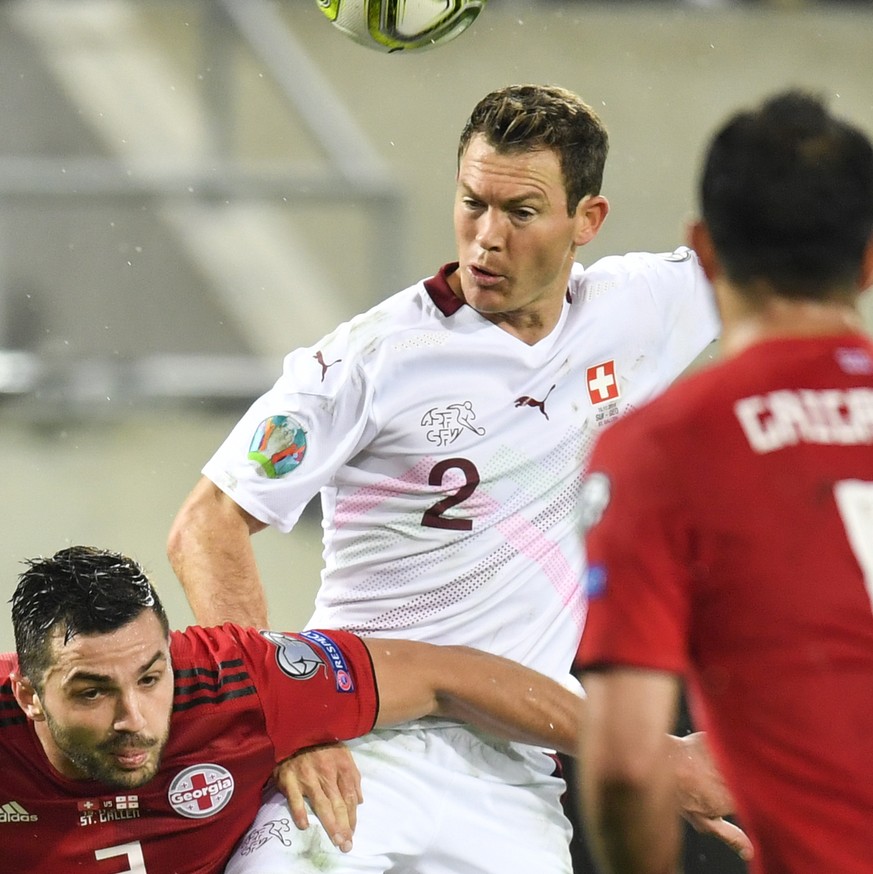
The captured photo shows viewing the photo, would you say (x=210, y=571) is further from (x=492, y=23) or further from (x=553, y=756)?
(x=492, y=23)

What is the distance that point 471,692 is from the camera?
3059 millimetres

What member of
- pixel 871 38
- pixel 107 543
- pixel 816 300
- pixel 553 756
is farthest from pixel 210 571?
pixel 871 38

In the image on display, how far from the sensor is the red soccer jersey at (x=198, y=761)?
2881 millimetres

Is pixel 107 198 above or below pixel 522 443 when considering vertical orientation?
above

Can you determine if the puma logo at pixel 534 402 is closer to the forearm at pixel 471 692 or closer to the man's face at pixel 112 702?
the forearm at pixel 471 692

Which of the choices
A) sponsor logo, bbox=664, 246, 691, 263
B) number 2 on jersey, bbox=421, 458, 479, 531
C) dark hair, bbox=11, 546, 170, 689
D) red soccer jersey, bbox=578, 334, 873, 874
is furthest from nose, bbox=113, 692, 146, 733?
sponsor logo, bbox=664, 246, 691, 263

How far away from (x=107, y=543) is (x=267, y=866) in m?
5.30

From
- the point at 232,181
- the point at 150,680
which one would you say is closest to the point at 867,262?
the point at 150,680

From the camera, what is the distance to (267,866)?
9.57 ft

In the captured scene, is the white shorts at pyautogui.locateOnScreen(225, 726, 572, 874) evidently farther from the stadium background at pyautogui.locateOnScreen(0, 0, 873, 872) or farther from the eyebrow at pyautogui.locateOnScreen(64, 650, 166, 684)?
the stadium background at pyautogui.locateOnScreen(0, 0, 873, 872)

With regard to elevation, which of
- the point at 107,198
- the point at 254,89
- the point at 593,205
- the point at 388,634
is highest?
the point at 254,89

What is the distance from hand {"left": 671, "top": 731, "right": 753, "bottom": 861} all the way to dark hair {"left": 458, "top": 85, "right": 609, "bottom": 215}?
3.56ft

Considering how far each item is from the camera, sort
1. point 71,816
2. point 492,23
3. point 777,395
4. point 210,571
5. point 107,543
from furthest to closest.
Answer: point 492,23, point 107,543, point 210,571, point 71,816, point 777,395

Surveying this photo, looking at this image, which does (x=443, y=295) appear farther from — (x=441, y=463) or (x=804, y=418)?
(x=804, y=418)
